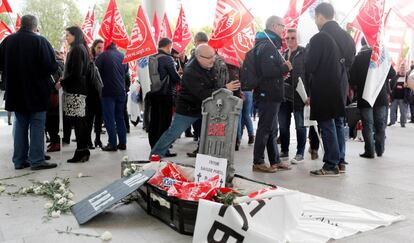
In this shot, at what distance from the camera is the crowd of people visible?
5.56 metres

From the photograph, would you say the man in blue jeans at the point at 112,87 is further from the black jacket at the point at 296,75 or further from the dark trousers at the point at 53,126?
the black jacket at the point at 296,75

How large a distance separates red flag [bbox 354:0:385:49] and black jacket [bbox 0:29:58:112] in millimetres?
4444

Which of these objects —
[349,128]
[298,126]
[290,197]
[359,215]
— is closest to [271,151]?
[298,126]

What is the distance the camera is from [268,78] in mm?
5668

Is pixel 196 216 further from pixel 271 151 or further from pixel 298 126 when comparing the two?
pixel 298 126

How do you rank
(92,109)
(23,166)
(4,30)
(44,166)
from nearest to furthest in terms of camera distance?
(44,166) → (23,166) → (92,109) → (4,30)

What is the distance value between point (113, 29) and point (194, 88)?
136 inches

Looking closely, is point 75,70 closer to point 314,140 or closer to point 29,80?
point 29,80

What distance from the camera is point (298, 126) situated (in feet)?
22.4

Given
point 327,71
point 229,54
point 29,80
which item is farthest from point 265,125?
point 29,80

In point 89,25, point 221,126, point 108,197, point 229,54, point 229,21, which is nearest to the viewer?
point 108,197

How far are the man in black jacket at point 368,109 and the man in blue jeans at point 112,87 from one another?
12.4 feet

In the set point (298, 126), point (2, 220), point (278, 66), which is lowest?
point (2, 220)

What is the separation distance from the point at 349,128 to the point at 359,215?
5.98 meters
